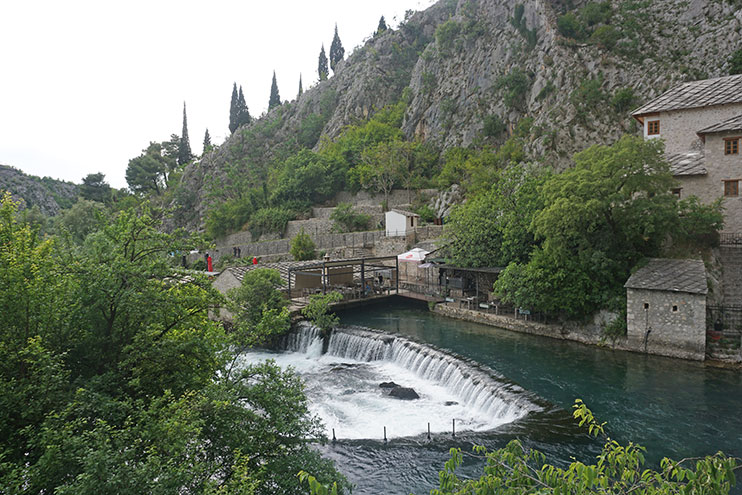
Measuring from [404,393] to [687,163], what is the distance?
19833mm

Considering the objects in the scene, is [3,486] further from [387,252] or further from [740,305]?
[387,252]

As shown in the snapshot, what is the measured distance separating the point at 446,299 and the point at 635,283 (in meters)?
11.6

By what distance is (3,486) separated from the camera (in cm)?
612

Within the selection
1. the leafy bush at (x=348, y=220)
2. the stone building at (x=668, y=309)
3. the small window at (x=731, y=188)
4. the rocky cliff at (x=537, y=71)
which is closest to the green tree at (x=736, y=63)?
the rocky cliff at (x=537, y=71)

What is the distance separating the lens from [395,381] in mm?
20031

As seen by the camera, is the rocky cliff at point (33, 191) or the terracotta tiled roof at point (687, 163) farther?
the rocky cliff at point (33, 191)

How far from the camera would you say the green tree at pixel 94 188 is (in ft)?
243

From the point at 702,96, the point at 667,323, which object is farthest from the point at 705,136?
the point at 667,323

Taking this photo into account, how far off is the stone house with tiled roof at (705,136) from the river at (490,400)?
9.97 m

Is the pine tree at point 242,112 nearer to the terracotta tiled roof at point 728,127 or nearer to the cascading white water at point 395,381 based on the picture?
the cascading white water at point 395,381

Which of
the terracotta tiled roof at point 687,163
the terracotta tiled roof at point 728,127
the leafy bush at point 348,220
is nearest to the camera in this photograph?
the terracotta tiled roof at point 728,127

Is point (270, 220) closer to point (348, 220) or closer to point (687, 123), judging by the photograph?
point (348, 220)

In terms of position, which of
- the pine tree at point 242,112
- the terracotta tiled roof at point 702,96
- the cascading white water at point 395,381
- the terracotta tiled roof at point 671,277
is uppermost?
the pine tree at point 242,112

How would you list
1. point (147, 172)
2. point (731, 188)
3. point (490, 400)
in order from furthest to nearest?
point (147, 172) → point (731, 188) → point (490, 400)
